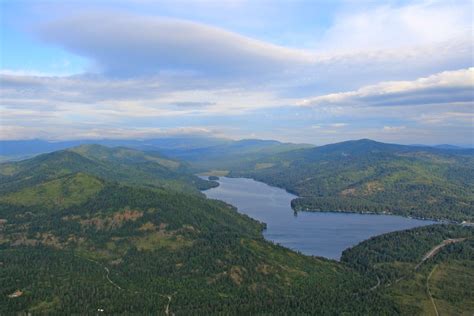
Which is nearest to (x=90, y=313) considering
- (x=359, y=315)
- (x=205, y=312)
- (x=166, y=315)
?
(x=166, y=315)

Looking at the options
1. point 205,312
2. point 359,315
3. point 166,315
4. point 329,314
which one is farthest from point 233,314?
point 359,315

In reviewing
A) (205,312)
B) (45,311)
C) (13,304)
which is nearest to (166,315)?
(205,312)

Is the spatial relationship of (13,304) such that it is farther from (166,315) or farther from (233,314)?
(233,314)

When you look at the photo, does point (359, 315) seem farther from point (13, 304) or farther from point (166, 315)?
point (13, 304)

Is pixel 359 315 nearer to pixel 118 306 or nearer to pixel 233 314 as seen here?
pixel 233 314

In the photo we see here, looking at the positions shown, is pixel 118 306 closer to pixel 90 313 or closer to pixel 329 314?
pixel 90 313

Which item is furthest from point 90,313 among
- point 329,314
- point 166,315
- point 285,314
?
point 329,314
